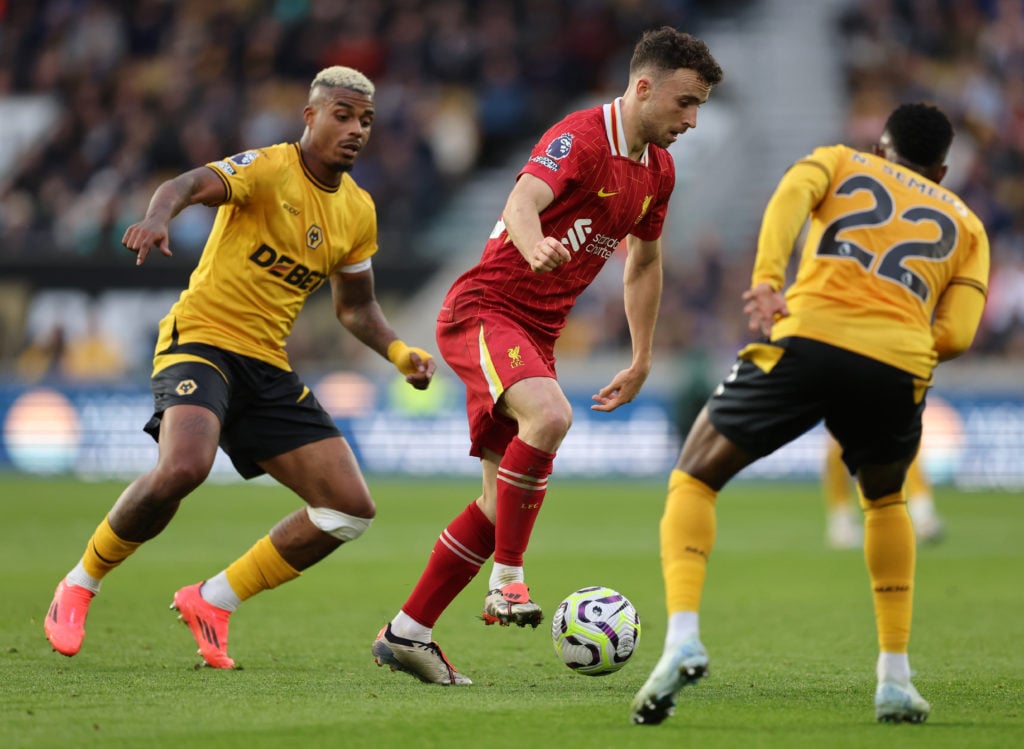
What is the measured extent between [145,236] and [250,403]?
1.17 metres

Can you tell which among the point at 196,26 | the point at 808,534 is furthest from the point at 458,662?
the point at 196,26

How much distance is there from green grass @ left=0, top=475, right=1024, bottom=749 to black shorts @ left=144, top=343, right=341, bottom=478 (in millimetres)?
992

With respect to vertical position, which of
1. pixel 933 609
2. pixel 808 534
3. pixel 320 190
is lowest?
pixel 808 534

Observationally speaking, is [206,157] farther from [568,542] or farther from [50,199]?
[568,542]

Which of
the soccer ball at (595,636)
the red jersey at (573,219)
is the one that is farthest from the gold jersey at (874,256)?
the soccer ball at (595,636)

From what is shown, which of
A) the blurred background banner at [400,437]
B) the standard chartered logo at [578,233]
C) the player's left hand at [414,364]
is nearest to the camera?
the standard chartered logo at [578,233]

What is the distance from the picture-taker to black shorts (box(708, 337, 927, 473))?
5.27 metres

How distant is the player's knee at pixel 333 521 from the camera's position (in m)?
7.04

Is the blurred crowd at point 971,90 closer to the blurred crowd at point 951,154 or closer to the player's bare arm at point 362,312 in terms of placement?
the blurred crowd at point 951,154

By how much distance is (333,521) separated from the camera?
7039 mm

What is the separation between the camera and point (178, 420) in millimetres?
6629

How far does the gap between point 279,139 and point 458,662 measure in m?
17.8

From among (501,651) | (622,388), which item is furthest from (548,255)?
(501,651)

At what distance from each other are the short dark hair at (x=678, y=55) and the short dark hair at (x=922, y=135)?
3.00 ft
